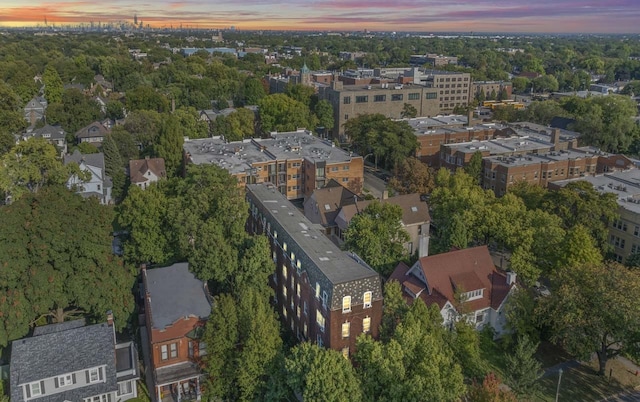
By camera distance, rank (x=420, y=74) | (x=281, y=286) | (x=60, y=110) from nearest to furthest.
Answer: (x=281, y=286)
(x=60, y=110)
(x=420, y=74)

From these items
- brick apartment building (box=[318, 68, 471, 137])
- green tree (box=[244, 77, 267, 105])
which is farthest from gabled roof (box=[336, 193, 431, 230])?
green tree (box=[244, 77, 267, 105])

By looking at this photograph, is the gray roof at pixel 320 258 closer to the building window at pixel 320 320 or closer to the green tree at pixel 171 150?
the building window at pixel 320 320

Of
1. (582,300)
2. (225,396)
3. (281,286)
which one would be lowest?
(225,396)

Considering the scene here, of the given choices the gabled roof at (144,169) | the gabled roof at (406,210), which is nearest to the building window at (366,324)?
the gabled roof at (406,210)

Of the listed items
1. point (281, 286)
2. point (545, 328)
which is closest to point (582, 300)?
point (545, 328)

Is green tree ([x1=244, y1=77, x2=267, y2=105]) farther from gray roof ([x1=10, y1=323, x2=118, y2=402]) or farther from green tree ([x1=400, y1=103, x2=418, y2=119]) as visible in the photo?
gray roof ([x1=10, y1=323, x2=118, y2=402])

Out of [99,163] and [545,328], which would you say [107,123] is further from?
[545,328]
